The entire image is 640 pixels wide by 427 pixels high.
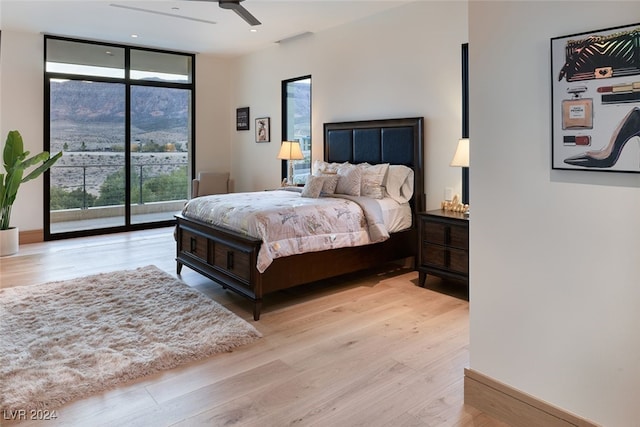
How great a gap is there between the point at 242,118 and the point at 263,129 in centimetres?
71

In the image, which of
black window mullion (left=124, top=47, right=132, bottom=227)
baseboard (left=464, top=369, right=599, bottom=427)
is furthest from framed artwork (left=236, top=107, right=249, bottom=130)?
baseboard (left=464, top=369, right=599, bottom=427)

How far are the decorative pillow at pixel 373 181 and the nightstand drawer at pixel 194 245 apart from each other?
1.64 metres

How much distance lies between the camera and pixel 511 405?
1958 mm

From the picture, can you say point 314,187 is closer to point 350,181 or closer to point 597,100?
point 350,181

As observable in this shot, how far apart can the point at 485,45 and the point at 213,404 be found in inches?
82.6

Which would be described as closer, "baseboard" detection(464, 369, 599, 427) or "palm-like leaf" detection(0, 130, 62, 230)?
"baseboard" detection(464, 369, 599, 427)

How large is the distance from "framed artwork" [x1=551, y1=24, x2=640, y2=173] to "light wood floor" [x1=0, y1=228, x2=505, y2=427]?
48.1 inches

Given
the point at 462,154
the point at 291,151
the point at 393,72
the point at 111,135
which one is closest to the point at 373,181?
the point at 462,154

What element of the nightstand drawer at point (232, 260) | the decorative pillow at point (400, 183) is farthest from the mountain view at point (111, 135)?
the decorative pillow at point (400, 183)

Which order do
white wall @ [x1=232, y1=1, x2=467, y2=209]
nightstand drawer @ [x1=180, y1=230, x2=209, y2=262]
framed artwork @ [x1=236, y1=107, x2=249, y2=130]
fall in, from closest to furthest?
nightstand drawer @ [x1=180, y1=230, x2=209, y2=262] < white wall @ [x1=232, y1=1, x2=467, y2=209] < framed artwork @ [x1=236, y1=107, x2=249, y2=130]

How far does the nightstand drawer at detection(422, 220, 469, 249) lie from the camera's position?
362 cm

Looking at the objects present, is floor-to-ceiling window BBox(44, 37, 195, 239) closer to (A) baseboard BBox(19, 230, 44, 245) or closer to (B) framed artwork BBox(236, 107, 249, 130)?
(A) baseboard BBox(19, 230, 44, 245)

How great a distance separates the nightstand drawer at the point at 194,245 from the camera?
12.6 feet

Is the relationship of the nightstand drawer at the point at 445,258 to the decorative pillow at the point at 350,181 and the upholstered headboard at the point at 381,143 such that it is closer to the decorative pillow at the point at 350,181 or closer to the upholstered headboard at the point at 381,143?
the upholstered headboard at the point at 381,143
